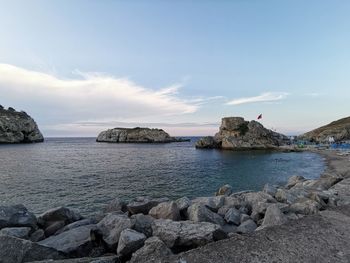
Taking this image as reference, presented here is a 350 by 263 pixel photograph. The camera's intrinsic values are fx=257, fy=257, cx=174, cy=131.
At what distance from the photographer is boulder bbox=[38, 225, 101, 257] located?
20.3ft

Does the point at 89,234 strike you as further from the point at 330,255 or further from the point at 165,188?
the point at 165,188

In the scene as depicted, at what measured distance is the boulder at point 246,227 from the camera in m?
7.34

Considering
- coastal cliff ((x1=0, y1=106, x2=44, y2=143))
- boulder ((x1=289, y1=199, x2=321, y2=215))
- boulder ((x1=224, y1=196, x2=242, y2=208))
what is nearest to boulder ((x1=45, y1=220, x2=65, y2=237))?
boulder ((x1=224, y1=196, x2=242, y2=208))

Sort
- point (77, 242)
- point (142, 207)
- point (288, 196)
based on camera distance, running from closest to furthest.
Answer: point (77, 242), point (142, 207), point (288, 196)

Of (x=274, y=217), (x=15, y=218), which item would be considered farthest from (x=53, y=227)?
(x=274, y=217)

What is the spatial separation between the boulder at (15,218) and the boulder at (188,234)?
4.60 m

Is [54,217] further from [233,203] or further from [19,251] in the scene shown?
[233,203]

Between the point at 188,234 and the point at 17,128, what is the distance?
508ft

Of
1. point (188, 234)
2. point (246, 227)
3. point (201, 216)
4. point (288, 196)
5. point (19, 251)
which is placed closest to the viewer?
point (19, 251)

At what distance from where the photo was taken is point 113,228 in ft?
23.0

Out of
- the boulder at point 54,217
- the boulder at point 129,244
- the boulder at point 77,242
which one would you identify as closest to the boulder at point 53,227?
the boulder at point 54,217

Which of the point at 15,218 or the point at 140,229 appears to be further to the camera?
the point at 15,218

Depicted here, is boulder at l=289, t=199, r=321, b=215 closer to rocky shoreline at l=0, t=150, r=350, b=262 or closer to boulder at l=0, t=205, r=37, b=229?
rocky shoreline at l=0, t=150, r=350, b=262

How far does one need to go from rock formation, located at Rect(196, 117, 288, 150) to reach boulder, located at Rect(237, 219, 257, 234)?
81468 millimetres
